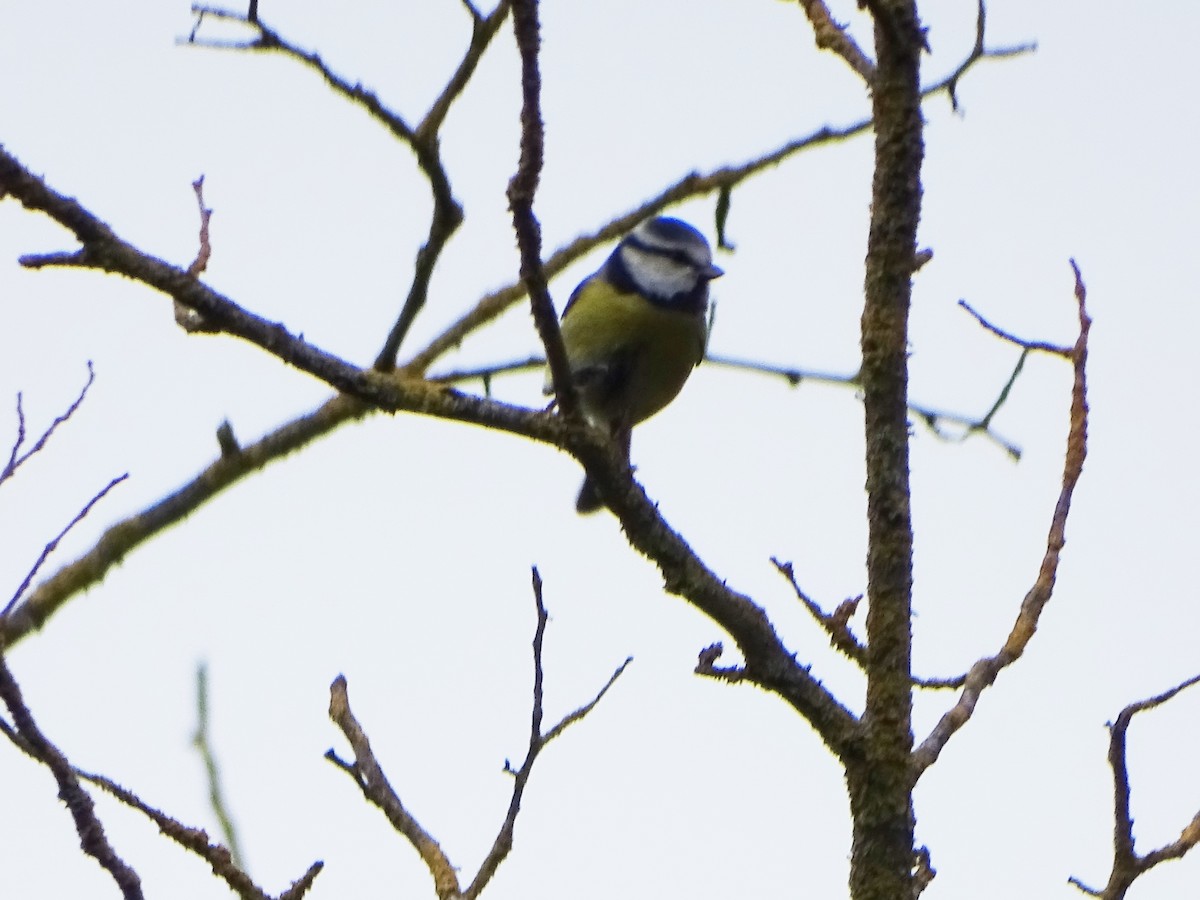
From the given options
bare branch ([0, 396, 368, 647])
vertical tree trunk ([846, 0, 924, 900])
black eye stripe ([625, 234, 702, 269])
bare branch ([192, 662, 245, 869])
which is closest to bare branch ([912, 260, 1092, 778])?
vertical tree trunk ([846, 0, 924, 900])

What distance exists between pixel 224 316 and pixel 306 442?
226cm

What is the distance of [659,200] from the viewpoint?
4.75 metres

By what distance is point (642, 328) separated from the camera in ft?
16.6

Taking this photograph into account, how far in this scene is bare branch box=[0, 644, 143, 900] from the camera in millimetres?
1516

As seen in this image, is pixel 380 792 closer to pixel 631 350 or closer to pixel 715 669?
pixel 715 669

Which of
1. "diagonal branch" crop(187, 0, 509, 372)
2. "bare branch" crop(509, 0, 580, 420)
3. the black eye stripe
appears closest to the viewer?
"bare branch" crop(509, 0, 580, 420)

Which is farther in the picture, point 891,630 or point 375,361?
point 375,361

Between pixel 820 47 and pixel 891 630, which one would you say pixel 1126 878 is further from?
pixel 820 47

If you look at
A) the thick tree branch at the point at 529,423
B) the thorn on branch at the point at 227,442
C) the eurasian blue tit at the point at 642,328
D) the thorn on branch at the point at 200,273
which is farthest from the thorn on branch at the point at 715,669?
the eurasian blue tit at the point at 642,328

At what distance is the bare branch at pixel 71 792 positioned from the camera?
1516 mm

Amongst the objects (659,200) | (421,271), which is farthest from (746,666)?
(659,200)

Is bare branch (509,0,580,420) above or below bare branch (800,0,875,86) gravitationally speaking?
below

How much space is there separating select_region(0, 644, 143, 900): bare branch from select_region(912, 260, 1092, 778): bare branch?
109cm

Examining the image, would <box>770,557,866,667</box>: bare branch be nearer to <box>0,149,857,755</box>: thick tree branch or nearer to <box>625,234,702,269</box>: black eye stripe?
<box>0,149,857,755</box>: thick tree branch
